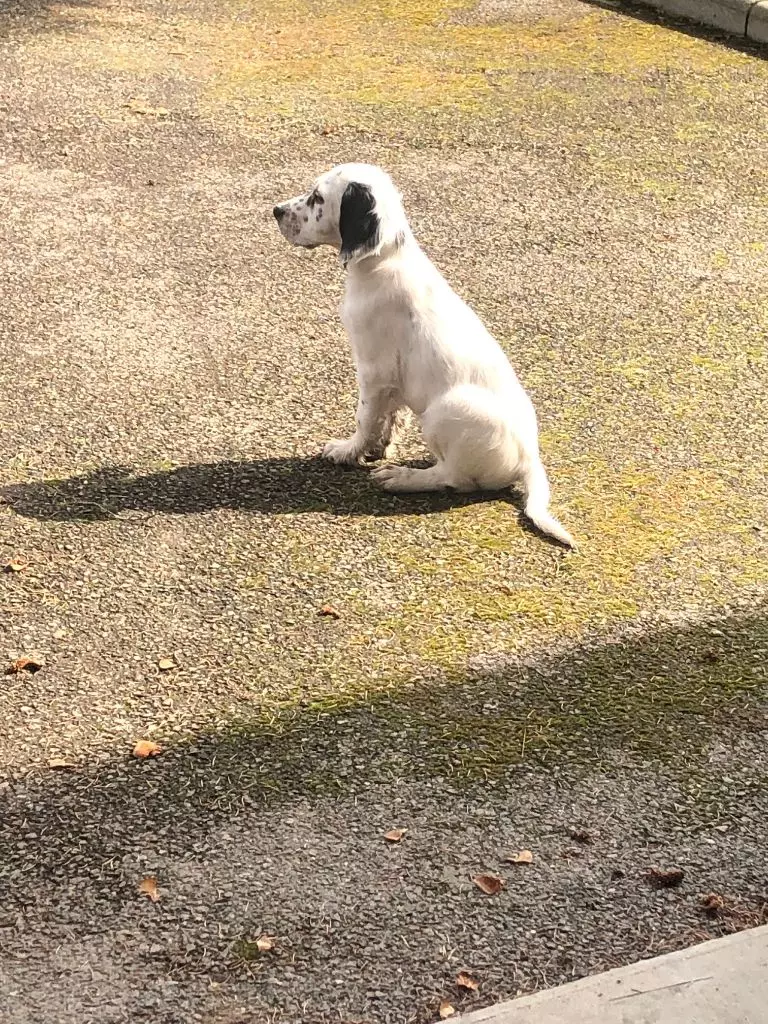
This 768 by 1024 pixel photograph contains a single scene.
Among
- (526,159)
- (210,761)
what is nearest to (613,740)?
(210,761)

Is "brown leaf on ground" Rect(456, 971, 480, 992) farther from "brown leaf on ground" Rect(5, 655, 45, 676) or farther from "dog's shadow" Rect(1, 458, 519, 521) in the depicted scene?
"dog's shadow" Rect(1, 458, 519, 521)

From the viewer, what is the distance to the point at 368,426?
4914mm

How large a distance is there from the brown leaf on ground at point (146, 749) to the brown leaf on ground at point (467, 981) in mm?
1064

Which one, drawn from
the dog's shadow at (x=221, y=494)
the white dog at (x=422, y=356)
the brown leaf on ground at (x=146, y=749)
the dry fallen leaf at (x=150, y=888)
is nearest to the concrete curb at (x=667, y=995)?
the dry fallen leaf at (x=150, y=888)

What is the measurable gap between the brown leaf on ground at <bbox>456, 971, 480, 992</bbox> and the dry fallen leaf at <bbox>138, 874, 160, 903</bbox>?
729 mm

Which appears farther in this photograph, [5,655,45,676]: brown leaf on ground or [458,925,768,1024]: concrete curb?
[5,655,45,676]: brown leaf on ground

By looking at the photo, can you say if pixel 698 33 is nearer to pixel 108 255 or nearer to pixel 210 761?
pixel 108 255

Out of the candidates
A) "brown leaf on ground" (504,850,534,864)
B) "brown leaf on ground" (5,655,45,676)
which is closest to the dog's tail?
"brown leaf on ground" (504,850,534,864)

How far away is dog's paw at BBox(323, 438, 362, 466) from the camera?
5000 millimetres

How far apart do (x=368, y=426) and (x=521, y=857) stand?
1961 millimetres

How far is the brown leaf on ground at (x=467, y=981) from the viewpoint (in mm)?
3012

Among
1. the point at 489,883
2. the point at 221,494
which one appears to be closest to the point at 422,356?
the point at 221,494

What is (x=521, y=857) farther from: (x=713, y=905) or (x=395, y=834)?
(x=713, y=905)

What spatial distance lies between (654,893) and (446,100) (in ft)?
21.8
